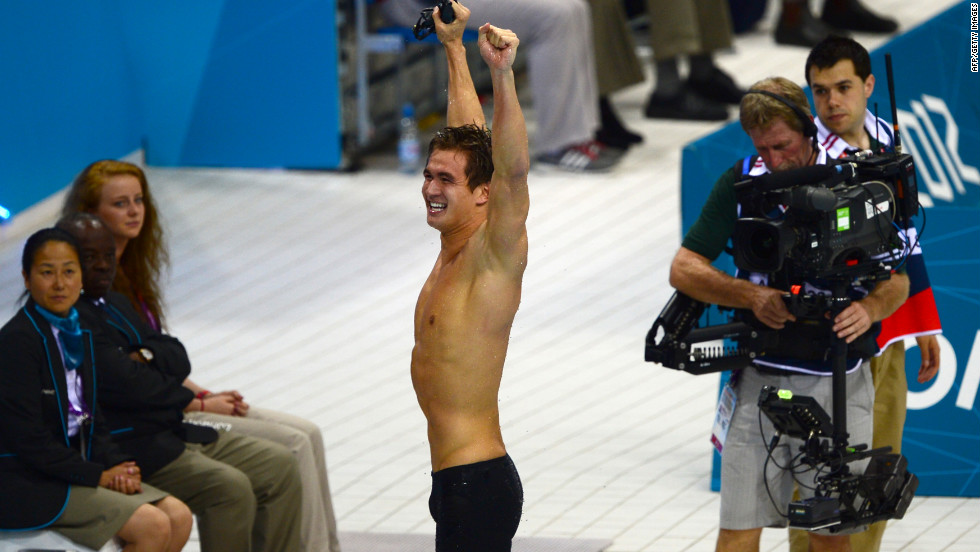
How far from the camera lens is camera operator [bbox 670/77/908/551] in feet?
14.3

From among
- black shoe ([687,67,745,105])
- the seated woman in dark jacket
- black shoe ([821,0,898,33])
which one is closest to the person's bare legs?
the seated woman in dark jacket

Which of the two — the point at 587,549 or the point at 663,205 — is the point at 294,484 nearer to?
the point at 587,549

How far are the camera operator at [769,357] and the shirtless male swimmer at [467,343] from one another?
3.14ft

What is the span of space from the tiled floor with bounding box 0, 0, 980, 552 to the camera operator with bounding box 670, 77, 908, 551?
95cm

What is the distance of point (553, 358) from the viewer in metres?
7.37

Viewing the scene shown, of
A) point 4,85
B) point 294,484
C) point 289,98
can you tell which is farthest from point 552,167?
point 294,484

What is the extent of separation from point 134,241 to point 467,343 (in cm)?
202

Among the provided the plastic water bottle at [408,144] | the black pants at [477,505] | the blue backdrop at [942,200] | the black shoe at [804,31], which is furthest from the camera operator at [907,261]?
the black shoe at [804,31]

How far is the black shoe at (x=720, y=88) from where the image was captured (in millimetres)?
10297

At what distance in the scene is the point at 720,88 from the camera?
1034cm

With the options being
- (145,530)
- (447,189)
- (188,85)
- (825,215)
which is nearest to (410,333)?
(188,85)

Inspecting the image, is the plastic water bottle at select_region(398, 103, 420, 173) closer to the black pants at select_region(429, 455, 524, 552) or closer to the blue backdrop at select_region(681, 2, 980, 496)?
the blue backdrop at select_region(681, 2, 980, 496)

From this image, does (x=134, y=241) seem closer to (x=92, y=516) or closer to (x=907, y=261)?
(x=92, y=516)

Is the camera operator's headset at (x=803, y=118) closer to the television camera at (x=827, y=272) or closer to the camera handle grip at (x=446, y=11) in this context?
the television camera at (x=827, y=272)
